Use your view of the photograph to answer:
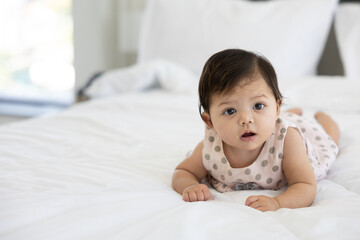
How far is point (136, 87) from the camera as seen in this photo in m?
2.05

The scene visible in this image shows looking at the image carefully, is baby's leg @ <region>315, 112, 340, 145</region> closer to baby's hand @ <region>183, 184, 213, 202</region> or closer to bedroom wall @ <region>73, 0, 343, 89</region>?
baby's hand @ <region>183, 184, 213, 202</region>

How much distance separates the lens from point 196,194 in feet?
2.82

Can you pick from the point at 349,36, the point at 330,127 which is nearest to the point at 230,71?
the point at 330,127

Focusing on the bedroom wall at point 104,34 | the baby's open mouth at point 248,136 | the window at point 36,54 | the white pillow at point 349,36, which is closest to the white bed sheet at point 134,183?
the baby's open mouth at point 248,136

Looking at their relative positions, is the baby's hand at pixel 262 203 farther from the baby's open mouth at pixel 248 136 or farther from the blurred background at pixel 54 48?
the blurred background at pixel 54 48

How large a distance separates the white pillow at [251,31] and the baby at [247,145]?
3.88 feet

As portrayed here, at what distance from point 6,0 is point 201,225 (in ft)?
10.7

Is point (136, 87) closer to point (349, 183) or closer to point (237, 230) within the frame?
point (349, 183)

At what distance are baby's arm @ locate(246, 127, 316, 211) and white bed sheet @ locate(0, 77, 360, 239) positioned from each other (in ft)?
0.11

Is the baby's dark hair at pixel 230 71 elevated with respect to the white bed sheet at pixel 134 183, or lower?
elevated

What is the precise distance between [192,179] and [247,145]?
0.54 feet

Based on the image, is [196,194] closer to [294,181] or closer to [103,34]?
[294,181]

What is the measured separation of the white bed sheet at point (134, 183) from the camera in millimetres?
673

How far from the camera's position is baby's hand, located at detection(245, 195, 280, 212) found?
2.58 feet
